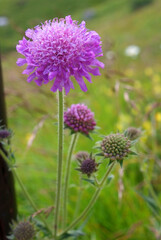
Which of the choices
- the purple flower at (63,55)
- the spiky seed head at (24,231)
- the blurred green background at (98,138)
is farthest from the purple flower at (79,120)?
the spiky seed head at (24,231)

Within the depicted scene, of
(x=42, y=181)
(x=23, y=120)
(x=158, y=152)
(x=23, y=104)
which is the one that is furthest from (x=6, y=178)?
(x=23, y=120)

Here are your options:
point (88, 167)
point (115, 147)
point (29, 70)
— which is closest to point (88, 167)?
point (88, 167)

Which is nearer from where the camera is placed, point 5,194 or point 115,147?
point 115,147

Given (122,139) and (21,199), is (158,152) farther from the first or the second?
(122,139)

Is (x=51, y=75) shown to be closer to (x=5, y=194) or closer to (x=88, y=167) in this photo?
(x=88, y=167)

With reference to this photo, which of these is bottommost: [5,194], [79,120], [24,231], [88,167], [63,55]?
[24,231]

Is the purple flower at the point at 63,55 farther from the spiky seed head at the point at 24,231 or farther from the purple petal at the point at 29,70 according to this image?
the spiky seed head at the point at 24,231
